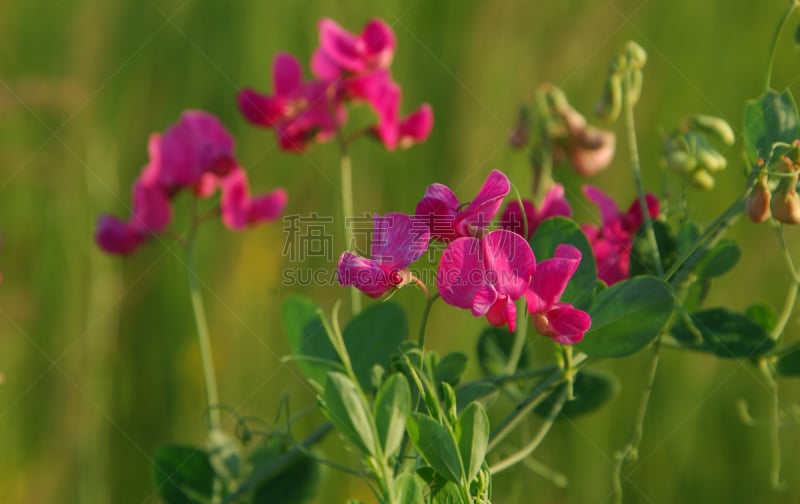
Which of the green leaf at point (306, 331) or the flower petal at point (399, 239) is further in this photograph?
the green leaf at point (306, 331)

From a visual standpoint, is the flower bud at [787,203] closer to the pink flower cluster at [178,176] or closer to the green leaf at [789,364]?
the green leaf at [789,364]

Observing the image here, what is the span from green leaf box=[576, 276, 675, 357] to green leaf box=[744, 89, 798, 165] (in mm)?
129

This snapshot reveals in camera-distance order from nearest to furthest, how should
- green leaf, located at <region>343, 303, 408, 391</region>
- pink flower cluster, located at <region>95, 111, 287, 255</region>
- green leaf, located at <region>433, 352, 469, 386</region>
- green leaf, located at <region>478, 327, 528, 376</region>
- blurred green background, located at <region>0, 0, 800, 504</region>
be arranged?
green leaf, located at <region>433, 352, 469, 386</region>
green leaf, located at <region>343, 303, 408, 391</region>
green leaf, located at <region>478, 327, 528, 376</region>
pink flower cluster, located at <region>95, 111, 287, 255</region>
blurred green background, located at <region>0, 0, 800, 504</region>

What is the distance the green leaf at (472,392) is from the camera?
65 centimetres

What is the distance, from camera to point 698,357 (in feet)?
5.20

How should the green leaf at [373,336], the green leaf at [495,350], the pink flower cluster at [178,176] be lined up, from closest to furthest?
the green leaf at [373,336], the green leaf at [495,350], the pink flower cluster at [178,176]

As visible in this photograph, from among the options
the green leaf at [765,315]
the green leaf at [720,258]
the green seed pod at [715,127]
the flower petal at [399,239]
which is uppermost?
the green seed pod at [715,127]

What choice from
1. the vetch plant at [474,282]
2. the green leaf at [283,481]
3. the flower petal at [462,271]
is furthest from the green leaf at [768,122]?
the green leaf at [283,481]

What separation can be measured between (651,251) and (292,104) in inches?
18.4

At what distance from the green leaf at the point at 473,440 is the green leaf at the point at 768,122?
281 mm

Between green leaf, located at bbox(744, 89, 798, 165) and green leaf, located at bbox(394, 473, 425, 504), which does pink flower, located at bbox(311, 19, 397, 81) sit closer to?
green leaf, located at bbox(744, 89, 798, 165)

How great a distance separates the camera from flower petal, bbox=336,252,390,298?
0.57 metres

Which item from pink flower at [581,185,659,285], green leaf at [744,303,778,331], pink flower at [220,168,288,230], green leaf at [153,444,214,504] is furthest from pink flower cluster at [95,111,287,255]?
green leaf at [744,303,778,331]

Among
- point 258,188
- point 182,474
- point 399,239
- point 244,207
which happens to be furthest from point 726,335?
point 258,188
